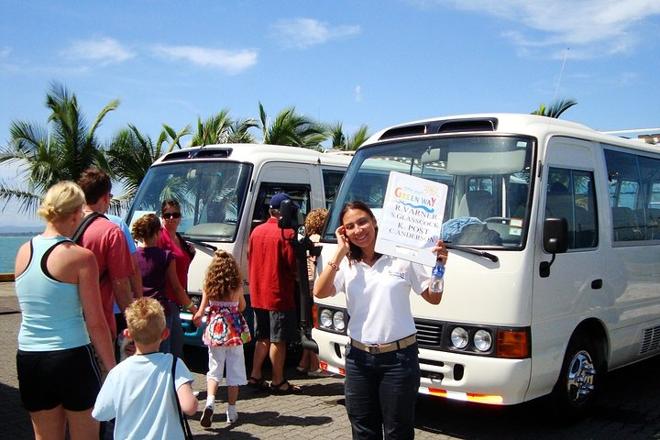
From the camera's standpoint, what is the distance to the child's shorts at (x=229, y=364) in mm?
5738

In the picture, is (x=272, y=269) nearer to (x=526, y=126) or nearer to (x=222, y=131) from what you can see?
(x=526, y=126)

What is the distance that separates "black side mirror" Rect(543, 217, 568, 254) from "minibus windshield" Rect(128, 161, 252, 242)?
11.8 ft

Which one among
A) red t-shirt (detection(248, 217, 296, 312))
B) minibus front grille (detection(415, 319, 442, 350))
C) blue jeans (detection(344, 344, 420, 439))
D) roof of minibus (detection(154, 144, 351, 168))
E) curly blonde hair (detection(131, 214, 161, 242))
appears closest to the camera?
blue jeans (detection(344, 344, 420, 439))

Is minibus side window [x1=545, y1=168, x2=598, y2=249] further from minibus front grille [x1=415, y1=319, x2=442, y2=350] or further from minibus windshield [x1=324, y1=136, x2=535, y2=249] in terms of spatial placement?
minibus front grille [x1=415, y1=319, x2=442, y2=350]

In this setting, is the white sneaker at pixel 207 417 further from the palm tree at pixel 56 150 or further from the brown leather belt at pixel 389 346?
the palm tree at pixel 56 150

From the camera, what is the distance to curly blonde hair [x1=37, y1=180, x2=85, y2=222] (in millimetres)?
3482

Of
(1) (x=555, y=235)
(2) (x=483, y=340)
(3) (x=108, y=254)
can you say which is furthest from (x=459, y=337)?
(3) (x=108, y=254)

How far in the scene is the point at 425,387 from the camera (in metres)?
5.03

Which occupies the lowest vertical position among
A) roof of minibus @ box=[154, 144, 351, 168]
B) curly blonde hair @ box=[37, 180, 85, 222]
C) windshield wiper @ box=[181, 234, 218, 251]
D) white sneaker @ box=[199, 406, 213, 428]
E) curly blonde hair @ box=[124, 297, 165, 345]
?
white sneaker @ box=[199, 406, 213, 428]

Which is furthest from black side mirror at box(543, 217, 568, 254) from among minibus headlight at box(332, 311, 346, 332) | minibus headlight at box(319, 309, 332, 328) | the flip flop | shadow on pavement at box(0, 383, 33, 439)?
shadow on pavement at box(0, 383, 33, 439)

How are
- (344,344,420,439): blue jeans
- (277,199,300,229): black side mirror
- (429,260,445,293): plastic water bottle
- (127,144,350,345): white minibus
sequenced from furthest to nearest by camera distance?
(127,144,350,345): white minibus, (277,199,300,229): black side mirror, (429,260,445,293): plastic water bottle, (344,344,420,439): blue jeans

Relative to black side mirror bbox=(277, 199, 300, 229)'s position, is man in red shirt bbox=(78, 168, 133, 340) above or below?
below

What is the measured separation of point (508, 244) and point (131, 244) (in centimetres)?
280

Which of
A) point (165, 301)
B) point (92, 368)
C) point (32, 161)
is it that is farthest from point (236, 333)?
point (32, 161)
